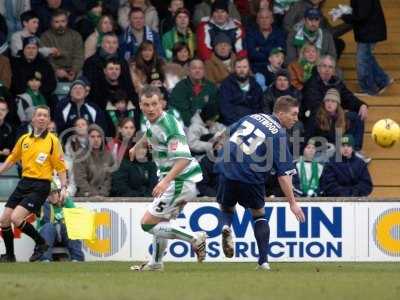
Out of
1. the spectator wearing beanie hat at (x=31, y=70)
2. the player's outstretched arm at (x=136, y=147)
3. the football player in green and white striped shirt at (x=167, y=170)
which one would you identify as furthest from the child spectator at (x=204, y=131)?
the football player in green and white striped shirt at (x=167, y=170)

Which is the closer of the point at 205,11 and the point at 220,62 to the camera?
the point at 220,62

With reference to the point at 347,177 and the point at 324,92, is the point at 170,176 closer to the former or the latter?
the point at 347,177

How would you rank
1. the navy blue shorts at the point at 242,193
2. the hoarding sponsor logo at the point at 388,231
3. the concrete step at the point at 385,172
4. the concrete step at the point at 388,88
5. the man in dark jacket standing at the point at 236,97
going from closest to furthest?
the navy blue shorts at the point at 242,193 < the hoarding sponsor logo at the point at 388,231 < the man in dark jacket standing at the point at 236,97 < the concrete step at the point at 385,172 < the concrete step at the point at 388,88

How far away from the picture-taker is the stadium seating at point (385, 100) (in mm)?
19984

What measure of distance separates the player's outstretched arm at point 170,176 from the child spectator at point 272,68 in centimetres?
703

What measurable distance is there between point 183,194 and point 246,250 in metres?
4.35

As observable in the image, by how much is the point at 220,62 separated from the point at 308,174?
248cm

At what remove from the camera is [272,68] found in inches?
792

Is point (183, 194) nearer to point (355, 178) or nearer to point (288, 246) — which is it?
point (288, 246)

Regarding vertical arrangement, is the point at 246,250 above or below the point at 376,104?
below

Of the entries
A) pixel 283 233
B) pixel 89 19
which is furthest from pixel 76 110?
pixel 283 233

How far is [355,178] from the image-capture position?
1848 centimetres

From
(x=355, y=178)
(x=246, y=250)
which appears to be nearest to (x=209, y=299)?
(x=246, y=250)

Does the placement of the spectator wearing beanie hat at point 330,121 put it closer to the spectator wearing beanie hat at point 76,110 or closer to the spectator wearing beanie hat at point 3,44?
the spectator wearing beanie hat at point 76,110
